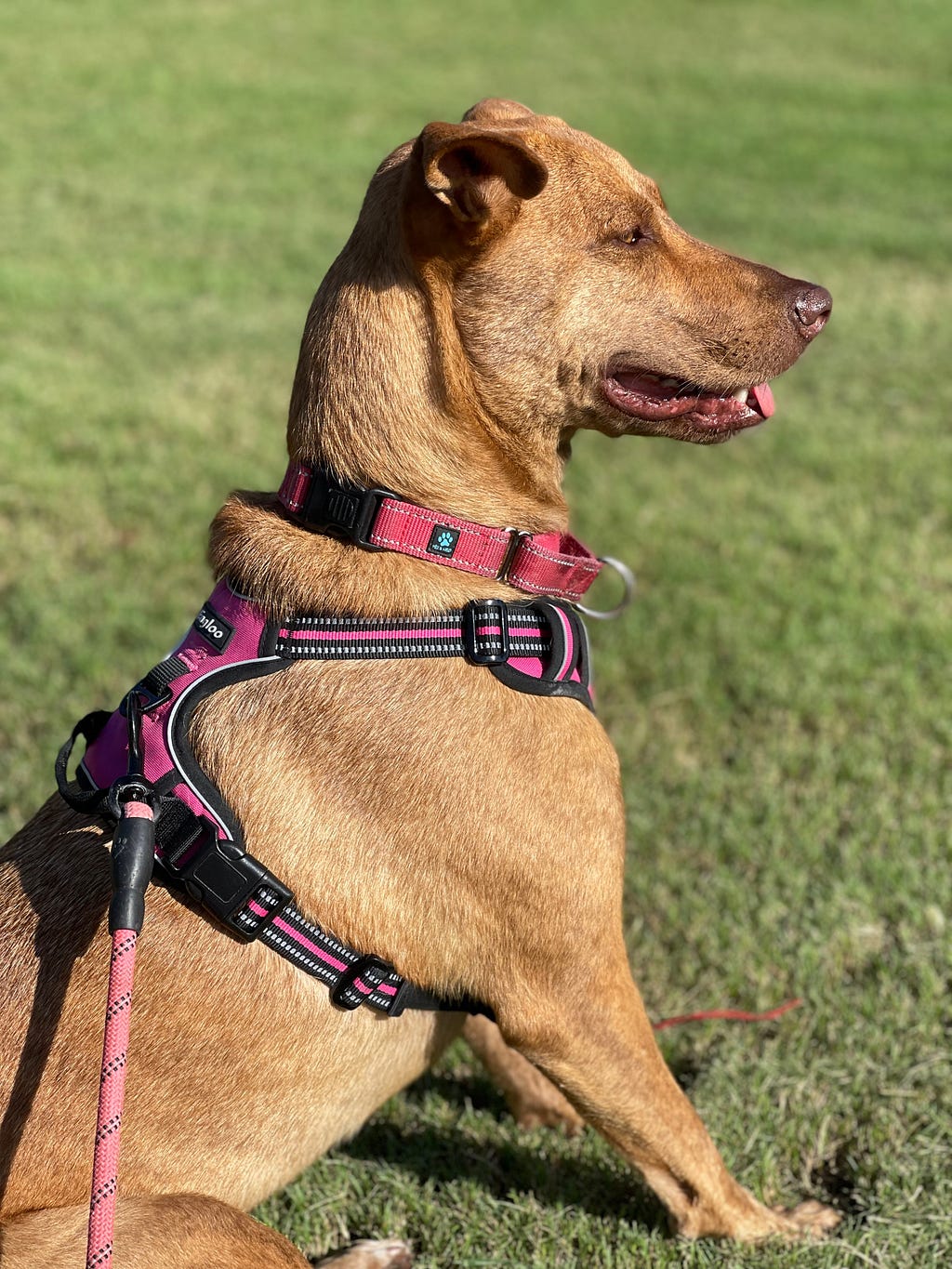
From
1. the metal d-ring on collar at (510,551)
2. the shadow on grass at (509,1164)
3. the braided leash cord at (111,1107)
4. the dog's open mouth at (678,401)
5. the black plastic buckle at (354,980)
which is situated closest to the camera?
the braided leash cord at (111,1107)

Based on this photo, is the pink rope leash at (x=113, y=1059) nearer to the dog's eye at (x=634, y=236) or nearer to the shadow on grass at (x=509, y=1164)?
the shadow on grass at (x=509, y=1164)

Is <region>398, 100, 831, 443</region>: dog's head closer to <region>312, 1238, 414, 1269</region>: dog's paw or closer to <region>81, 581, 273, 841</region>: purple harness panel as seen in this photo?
<region>81, 581, 273, 841</region>: purple harness panel

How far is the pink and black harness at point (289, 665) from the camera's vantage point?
2270mm

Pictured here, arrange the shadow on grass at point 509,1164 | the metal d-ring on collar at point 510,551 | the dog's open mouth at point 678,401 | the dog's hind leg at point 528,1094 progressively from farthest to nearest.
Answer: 1. the dog's hind leg at point 528,1094
2. the shadow on grass at point 509,1164
3. the dog's open mouth at point 678,401
4. the metal d-ring on collar at point 510,551

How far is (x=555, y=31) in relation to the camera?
73.7 ft

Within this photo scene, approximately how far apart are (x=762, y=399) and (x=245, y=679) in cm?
143

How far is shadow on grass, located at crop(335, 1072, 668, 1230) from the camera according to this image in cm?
299

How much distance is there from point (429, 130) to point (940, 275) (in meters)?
9.16

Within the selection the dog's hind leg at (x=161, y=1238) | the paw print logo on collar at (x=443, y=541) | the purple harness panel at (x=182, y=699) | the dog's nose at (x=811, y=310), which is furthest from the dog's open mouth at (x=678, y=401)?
the dog's hind leg at (x=161, y=1238)

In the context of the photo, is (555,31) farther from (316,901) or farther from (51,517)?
(316,901)

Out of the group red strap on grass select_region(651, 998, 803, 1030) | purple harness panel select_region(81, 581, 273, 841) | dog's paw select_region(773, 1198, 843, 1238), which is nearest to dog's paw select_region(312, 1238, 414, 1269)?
dog's paw select_region(773, 1198, 843, 1238)

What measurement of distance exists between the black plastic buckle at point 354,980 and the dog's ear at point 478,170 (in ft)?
4.95

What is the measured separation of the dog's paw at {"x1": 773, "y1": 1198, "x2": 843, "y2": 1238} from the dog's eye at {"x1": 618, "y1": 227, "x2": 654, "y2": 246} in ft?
7.55

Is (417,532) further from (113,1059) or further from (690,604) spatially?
(690,604)
